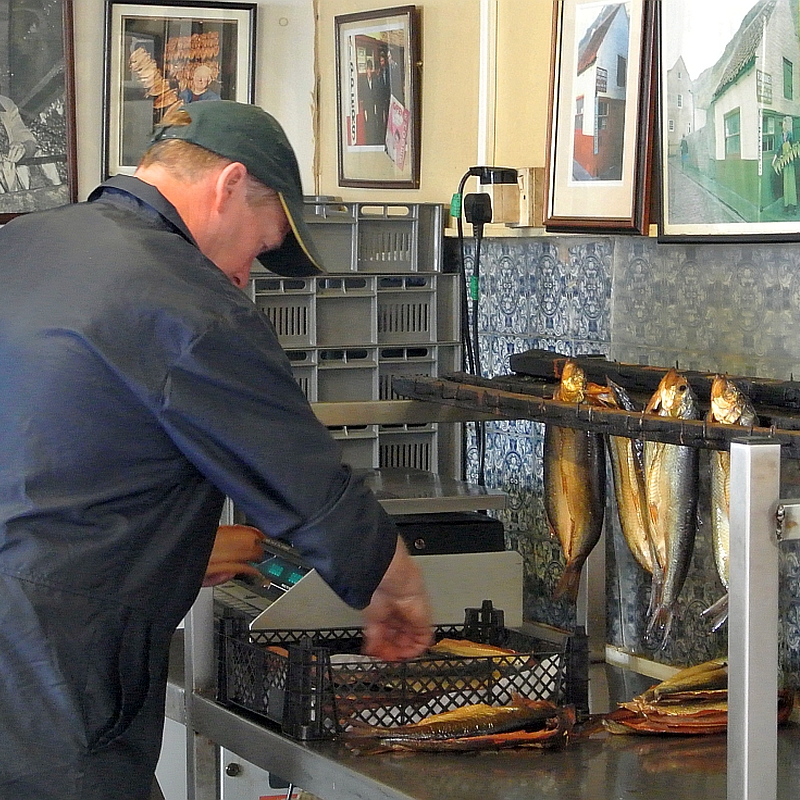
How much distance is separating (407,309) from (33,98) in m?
1.58

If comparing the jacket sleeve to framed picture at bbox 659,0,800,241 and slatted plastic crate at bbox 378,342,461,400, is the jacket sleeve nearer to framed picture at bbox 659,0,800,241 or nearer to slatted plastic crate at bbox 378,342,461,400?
framed picture at bbox 659,0,800,241

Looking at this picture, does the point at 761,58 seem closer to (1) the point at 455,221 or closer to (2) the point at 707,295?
(2) the point at 707,295

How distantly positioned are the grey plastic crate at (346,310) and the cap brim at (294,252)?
4.87ft

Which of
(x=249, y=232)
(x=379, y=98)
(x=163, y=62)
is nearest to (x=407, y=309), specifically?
(x=379, y=98)

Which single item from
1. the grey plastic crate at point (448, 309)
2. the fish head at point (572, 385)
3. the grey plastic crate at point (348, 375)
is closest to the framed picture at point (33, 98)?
the grey plastic crate at point (348, 375)

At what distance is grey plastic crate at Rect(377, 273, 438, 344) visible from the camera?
3912 mm

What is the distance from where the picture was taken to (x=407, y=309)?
3.95m

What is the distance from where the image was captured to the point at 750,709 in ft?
6.02

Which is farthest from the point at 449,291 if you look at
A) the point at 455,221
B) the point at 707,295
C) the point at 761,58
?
the point at 761,58

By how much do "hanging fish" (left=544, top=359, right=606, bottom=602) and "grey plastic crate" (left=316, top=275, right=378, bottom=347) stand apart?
1.07 meters

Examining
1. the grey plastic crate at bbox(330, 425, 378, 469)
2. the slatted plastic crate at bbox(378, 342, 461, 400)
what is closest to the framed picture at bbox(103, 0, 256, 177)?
the slatted plastic crate at bbox(378, 342, 461, 400)

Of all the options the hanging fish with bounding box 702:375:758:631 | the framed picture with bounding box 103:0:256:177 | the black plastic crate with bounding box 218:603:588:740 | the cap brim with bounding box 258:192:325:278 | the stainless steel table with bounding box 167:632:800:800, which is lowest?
the stainless steel table with bounding box 167:632:800:800

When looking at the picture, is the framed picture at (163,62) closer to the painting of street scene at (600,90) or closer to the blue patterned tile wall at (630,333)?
the blue patterned tile wall at (630,333)

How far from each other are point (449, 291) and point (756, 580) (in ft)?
7.46
